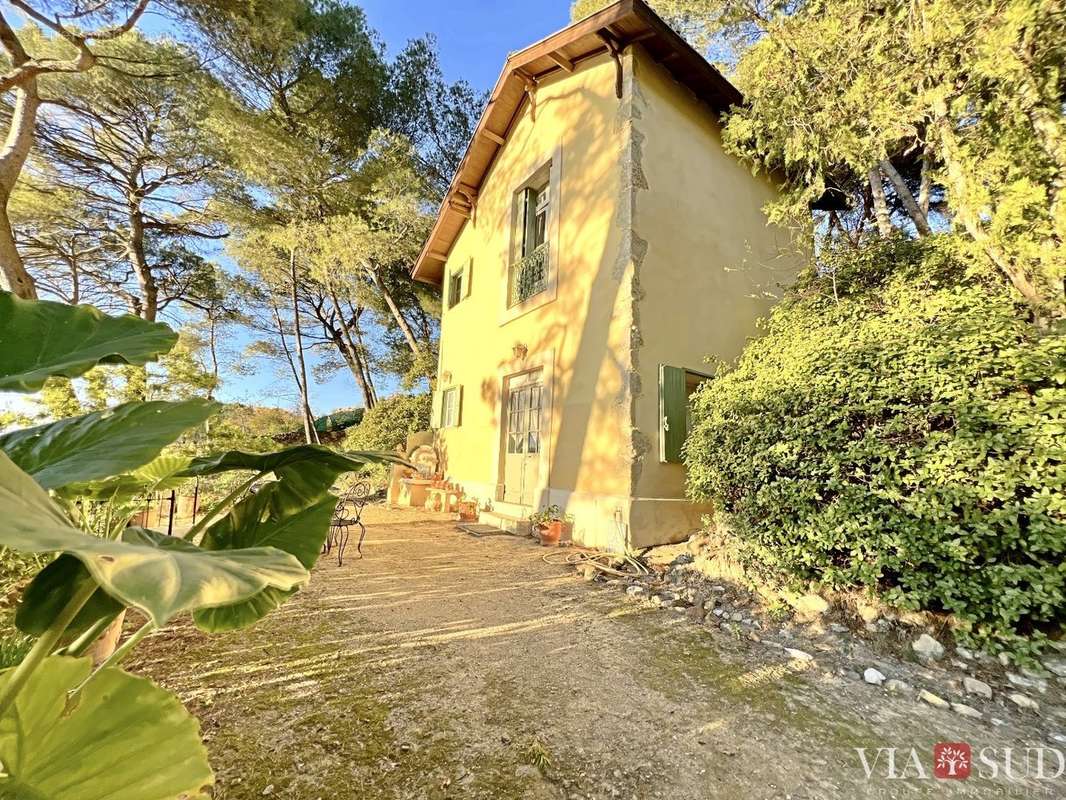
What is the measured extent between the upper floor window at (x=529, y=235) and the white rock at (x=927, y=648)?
5.58m

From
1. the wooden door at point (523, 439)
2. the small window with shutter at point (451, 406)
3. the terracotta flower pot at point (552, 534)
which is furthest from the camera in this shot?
the small window with shutter at point (451, 406)

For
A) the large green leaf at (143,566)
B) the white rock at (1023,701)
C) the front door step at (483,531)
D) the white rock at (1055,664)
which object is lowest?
the front door step at (483,531)

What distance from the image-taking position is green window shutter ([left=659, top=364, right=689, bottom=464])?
4.93m

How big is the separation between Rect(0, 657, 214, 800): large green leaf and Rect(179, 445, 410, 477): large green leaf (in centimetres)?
56

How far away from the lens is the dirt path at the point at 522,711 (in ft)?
5.04

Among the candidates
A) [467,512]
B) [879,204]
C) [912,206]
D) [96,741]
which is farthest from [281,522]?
[879,204]

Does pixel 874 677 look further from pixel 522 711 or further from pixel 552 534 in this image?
pixel 552 534

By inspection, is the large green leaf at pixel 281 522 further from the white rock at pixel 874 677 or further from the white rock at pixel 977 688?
A: the white rock at pixel 977 688

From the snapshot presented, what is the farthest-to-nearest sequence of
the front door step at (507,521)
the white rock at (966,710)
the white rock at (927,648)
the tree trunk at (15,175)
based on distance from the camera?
1. the front door step at (507,521)
2. the tree trunk at (15,175)
3. the white rock at (927,648)
4. the white rock at (966,710)

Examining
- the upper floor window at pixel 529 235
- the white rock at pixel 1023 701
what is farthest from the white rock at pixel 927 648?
the upper floor window at pixel 529 235

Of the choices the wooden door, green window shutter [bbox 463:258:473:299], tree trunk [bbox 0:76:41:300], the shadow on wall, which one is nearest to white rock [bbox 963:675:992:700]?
the shadow on wall

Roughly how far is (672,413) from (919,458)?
254 cm

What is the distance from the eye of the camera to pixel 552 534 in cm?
523

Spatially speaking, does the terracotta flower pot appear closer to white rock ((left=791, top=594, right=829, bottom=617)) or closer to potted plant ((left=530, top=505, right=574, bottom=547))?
potted plant ((left=530, top=505, right=574, bottom=547))
